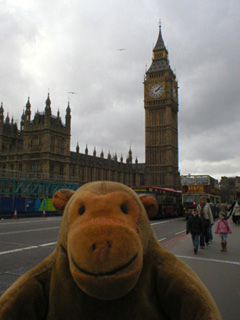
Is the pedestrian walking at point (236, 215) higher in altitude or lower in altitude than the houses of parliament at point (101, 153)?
lower

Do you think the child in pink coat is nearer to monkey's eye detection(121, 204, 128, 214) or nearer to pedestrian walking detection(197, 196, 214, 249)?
pedestrian walking detection(197, 196, 214, 249)

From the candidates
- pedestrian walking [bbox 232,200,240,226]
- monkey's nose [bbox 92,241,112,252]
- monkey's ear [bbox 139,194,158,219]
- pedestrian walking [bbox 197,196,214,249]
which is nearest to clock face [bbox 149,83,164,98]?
pedestrian walking [bbox 232,200,240,226]

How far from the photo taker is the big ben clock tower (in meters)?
72.6

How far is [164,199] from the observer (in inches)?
961

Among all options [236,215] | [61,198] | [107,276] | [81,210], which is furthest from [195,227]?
[236,215]

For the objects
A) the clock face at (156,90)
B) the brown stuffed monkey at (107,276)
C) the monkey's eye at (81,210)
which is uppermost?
the clock face at (156,90)

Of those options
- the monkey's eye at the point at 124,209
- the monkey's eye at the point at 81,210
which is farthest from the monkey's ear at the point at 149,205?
the monkey's eye at the point at 81,210

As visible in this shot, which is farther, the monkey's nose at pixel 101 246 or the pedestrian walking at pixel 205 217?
the pedestrian walking at pixel 205 217

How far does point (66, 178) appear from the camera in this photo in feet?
155

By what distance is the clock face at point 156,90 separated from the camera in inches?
2926

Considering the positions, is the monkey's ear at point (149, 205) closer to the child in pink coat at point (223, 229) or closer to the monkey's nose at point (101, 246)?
the monkey's nose at point (101, 246)

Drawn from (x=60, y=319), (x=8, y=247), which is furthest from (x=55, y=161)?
(x=60, y=319)

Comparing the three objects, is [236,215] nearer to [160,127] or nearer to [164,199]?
[164,199]

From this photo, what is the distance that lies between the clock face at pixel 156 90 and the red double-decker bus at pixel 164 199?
49847 millimetres
